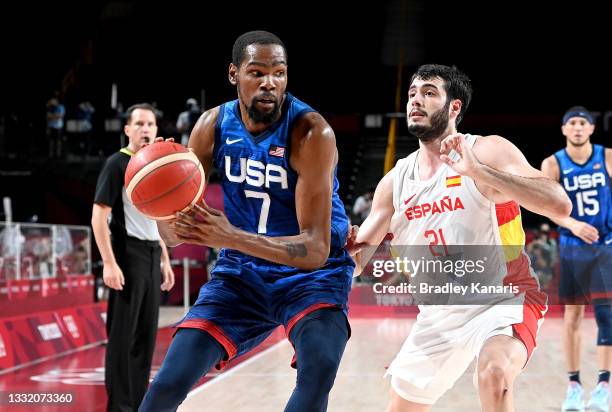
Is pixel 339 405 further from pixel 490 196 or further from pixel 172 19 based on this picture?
pixel 172 19

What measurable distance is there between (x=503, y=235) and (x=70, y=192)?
17.7 m

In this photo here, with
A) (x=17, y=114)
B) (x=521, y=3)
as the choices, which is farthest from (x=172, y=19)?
(x=521, y=3)

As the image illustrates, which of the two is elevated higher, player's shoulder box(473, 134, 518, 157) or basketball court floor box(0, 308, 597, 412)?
player's shoulder box(473, 134, 518, 157)

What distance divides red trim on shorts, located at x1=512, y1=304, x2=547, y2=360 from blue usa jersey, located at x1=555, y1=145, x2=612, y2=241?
294 cm

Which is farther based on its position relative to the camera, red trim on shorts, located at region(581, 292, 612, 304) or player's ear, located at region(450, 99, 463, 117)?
red trim on shorts, located at region(581, 292, 612, 304)

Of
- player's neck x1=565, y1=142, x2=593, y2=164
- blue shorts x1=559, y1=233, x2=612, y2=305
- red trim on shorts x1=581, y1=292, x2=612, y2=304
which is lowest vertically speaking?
red trim on shorts x1=581, y1=292, x2=612, y2=304

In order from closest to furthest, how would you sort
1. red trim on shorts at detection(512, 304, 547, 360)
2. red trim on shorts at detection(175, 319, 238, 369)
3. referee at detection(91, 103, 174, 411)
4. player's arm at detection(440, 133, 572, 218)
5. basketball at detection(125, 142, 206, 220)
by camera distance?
basketball at detection(125, 142, 206, 220) → red trim on shorts at detection(175, 319, 238, 369) → player's arm at detection(440, 133, 572, 218) → red trim on shorts at detection(512, 304, 547, 360) → referee at detection(91, 103, 174, 411)

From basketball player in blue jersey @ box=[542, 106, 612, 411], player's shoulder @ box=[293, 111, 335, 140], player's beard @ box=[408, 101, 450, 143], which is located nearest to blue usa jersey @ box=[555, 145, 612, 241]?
basketball player in blue jersey @ box=[542, 106, 612, 411]

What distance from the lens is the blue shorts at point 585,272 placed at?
20.9ft

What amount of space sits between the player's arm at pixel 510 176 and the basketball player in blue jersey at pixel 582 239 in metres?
2.71

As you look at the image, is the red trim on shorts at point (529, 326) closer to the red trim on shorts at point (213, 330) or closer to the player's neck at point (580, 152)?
the red trim on shorts at point (213, 330)

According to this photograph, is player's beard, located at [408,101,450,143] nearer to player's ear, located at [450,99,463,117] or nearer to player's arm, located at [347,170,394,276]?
player's ear, located at [450,99,463,117]

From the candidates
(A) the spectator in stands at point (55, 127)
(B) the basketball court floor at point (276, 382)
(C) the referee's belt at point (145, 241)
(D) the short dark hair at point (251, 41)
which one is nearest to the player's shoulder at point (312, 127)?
(D) the short dark hair at point (251, 41)

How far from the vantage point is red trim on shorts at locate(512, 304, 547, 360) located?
362 centimetres
